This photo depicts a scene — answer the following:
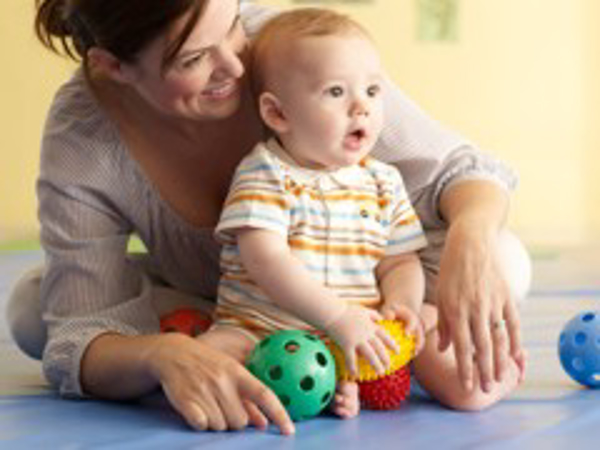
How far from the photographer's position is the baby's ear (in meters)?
1.58

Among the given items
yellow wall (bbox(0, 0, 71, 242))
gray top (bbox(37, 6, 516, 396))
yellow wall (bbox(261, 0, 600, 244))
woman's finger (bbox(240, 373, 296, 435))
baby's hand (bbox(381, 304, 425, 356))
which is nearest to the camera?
woman's finger (bbox(240, 373, 296, 435))

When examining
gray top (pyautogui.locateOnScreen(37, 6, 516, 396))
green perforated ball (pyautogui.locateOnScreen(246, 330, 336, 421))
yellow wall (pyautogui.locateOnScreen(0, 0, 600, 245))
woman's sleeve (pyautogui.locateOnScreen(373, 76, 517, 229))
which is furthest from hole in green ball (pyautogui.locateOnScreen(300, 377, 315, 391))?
yellow wall (pyautogui.locateOnScreen(0, 0, 600, 245))

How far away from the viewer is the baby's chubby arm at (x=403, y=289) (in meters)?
1.52

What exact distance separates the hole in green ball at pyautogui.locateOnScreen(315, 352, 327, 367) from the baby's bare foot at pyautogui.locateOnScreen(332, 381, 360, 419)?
67 millimetres

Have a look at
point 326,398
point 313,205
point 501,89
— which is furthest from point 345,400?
point 501,89

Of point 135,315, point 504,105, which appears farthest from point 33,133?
point 135,315

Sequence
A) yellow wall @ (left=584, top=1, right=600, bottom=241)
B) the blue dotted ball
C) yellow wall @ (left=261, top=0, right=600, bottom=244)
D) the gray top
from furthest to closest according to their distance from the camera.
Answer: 1. yellow wall @ (left=584, top=1, right=600, bottom=241)
2. yellow wall @ (left=261, top=0, right=600, bottom=244)
3. the gray top
4. the blue dotted ball

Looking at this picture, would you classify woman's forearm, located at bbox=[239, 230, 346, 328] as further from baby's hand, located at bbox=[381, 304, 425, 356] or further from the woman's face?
the woman's face

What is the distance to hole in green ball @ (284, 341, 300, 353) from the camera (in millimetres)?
1442

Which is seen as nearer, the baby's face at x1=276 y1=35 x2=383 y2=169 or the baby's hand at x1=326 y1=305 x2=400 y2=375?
the baby's hand at x1=326 y1=305 x2=400 y2=375

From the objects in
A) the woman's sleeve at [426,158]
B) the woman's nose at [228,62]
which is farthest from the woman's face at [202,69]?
the woman's sleeve at [426,158]

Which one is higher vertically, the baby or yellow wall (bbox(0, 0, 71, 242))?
the baby

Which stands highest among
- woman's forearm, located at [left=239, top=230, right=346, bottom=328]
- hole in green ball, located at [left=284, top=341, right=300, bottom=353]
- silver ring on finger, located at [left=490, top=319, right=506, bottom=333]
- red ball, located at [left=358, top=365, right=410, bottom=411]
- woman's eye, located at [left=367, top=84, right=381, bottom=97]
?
woman's eye, located at [left=367, top=84, right=381, bottom=97]

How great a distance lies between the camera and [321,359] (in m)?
1.45
